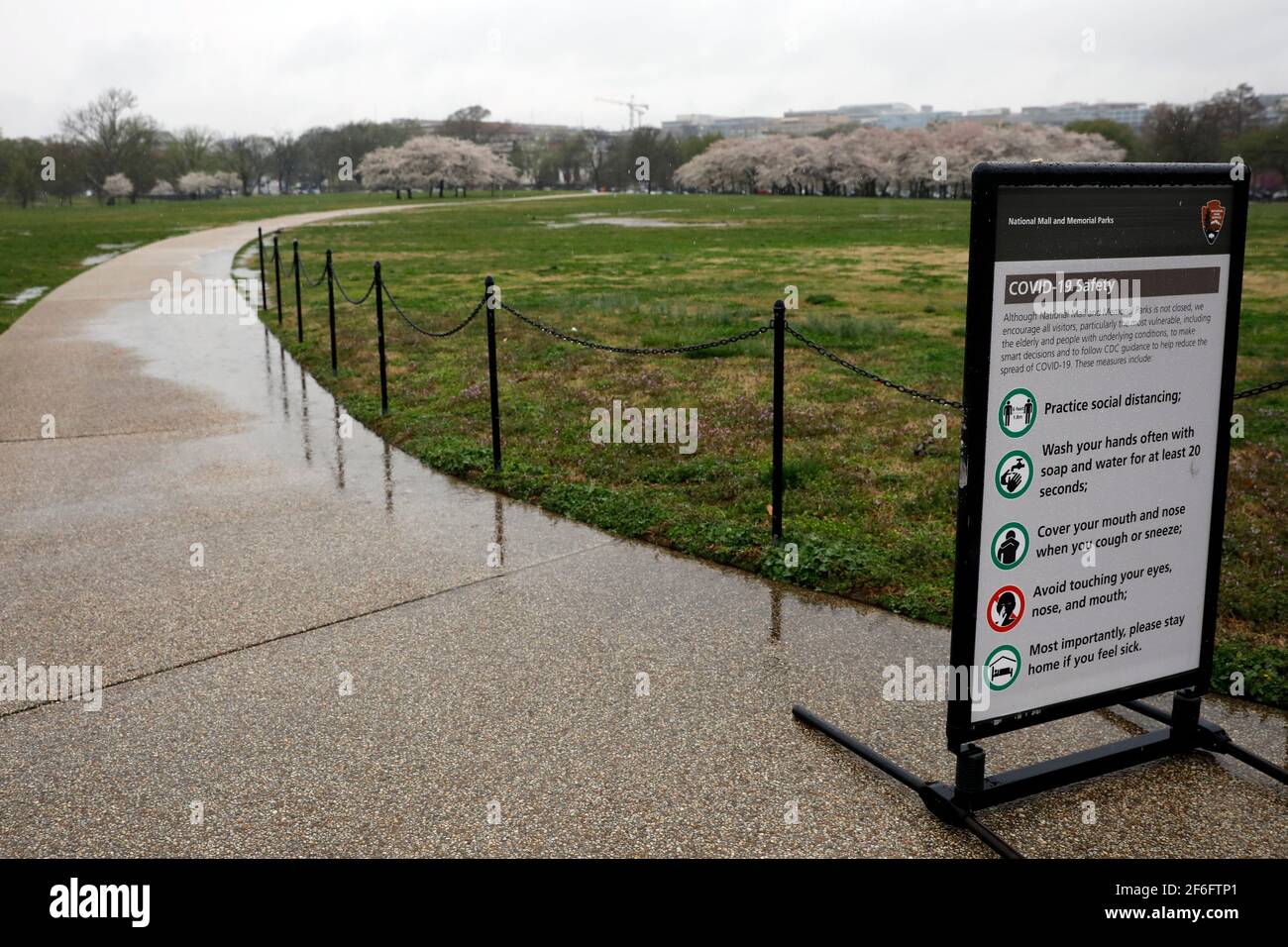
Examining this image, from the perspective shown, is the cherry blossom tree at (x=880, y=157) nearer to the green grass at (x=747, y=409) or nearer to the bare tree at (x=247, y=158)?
the bare tree at (x=247, y=158)

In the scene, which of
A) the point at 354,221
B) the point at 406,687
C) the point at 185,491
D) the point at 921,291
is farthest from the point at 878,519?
the point at 354,221

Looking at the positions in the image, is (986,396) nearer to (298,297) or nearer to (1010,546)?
(1010,546)

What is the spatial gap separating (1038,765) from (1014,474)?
1056 mm

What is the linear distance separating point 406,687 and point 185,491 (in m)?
4.01

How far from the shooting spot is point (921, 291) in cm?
2088

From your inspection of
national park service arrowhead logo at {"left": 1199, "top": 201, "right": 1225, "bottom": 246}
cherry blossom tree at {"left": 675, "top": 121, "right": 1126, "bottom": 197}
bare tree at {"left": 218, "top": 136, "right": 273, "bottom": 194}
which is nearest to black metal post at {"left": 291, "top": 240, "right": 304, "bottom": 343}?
national park service arrowhead logo at {"left": 1199, "top": 201, "right": 1225, "bottom": 246}

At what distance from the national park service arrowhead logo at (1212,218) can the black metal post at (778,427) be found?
2.65 metres

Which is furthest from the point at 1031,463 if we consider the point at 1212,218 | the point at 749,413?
the point at 749,413

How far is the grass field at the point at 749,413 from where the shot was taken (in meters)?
6.09

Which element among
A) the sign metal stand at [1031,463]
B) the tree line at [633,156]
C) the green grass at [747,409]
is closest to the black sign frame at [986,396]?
the sign metal stand at [1031,463]

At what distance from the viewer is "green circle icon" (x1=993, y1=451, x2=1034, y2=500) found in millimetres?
3521

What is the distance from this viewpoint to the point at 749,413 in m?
9.92

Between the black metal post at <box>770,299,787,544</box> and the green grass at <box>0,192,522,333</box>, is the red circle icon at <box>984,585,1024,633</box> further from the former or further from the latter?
the green grass at <box>0,192,522,333</box>
